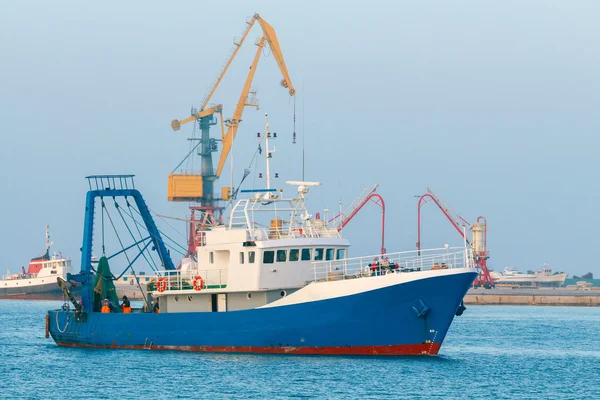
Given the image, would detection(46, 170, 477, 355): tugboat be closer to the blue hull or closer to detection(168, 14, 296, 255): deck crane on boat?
the blue hull

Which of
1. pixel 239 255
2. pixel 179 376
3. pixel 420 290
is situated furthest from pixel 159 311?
pixel 420 290

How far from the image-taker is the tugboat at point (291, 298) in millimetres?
38844

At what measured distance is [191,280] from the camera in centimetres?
4397

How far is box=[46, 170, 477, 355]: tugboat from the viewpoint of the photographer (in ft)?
127

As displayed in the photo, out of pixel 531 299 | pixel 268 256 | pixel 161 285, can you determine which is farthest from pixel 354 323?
pixel 531 299

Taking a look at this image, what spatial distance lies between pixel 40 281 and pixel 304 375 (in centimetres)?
10235

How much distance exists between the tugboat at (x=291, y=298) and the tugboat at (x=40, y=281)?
85.8m

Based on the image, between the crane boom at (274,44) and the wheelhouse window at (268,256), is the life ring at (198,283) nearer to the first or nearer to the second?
the wheelhouse window at (268,256)

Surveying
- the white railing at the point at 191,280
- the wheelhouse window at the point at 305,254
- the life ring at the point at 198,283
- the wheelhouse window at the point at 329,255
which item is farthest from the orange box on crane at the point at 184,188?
the wheelhouse window at the point at 305,254

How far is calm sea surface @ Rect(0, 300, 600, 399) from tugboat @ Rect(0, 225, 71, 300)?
83.3 meters

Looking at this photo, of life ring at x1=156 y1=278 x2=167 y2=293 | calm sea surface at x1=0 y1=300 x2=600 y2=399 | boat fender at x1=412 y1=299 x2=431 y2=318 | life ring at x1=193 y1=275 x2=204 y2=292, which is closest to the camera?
calm sea surface at x1=0 y1=300 x2=600 y2=399

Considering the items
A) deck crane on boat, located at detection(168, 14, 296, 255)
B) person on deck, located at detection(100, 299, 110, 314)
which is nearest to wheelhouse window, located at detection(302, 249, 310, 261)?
person on deck, located at detection(100, 299, 110, 314)

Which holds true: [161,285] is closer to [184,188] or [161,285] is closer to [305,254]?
[305,254]

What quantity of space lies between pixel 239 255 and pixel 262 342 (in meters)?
3.71
